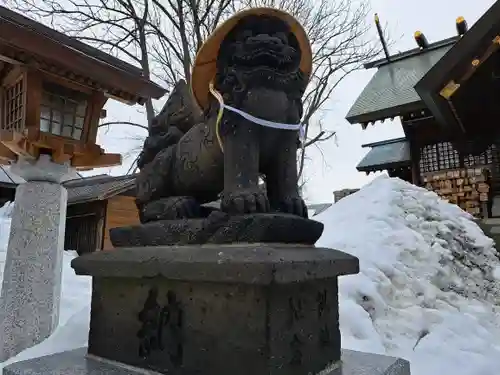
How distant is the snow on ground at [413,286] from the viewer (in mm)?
2551

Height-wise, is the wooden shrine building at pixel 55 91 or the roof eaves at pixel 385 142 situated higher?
the roof eaves at pixel 385 142

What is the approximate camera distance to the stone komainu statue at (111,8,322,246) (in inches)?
55.4

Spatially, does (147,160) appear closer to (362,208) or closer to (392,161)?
(362,208)

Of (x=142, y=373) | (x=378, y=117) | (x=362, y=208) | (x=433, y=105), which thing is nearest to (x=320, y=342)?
(x=142, y=373)

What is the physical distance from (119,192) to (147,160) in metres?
7.17

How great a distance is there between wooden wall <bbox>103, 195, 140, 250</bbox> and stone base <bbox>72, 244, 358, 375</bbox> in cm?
747

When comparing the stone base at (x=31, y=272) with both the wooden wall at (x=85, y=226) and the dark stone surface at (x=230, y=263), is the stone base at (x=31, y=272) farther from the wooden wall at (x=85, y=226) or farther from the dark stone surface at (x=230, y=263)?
the wooden wall at (x=85, y=226)

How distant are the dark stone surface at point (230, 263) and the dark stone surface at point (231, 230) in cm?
4

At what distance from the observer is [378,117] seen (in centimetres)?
677

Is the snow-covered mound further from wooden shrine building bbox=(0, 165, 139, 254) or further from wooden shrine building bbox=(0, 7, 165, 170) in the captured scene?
wooden shrine building bbox=(0, 165, 139, 254)

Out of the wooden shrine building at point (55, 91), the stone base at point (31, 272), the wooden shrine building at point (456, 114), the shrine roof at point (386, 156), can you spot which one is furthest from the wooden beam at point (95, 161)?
the shrine roof at point (386, 156)

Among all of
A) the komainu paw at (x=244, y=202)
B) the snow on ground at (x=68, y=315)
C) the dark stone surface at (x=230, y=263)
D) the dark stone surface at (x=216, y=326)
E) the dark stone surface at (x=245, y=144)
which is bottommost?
the snow on ground at (x=68, y=315)

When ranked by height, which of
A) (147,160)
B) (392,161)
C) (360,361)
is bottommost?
(360,361)

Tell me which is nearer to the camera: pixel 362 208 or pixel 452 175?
pixel 362 208
